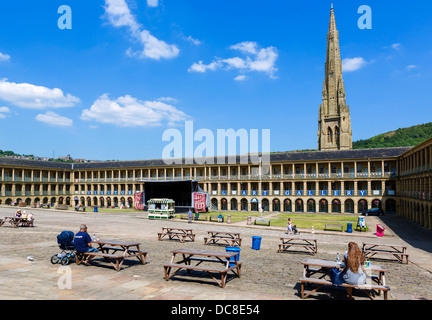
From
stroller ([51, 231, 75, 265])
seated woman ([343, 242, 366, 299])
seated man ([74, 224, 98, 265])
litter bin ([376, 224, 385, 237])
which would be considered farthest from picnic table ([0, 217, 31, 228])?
litter bin ([376, 224, 385, 237])

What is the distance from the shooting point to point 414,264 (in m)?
13.4

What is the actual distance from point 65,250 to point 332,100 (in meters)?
82.2

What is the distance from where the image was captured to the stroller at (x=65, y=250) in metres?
11.0

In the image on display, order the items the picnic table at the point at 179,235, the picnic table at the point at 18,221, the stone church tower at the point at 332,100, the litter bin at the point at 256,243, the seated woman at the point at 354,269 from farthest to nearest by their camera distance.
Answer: the stone church tower at the point at 332,100 < the picnic table at the point at 18,221 < the picnic table at the point at 179,235 < the litter bin at the point at 256,243 < the seated woman at the point at 354,269

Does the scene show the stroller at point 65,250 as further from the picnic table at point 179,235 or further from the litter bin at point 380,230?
the litter bin at point 380,230

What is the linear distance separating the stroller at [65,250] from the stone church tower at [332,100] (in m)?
76.8

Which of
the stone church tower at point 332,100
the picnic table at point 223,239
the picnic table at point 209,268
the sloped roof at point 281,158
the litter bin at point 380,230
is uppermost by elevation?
the stone church tower at point 332,100

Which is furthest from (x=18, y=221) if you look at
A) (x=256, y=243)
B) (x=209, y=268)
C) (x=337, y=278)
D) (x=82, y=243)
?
(x=337, y=278)

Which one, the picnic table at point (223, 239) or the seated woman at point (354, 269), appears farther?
the picnic table at point (223, 239)

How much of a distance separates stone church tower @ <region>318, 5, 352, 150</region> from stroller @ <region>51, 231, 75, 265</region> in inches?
3025

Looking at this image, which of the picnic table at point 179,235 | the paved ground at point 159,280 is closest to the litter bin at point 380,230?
the paved ground at point 159,280

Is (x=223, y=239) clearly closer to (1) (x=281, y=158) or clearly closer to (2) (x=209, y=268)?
(2) (x=209, y=268)
